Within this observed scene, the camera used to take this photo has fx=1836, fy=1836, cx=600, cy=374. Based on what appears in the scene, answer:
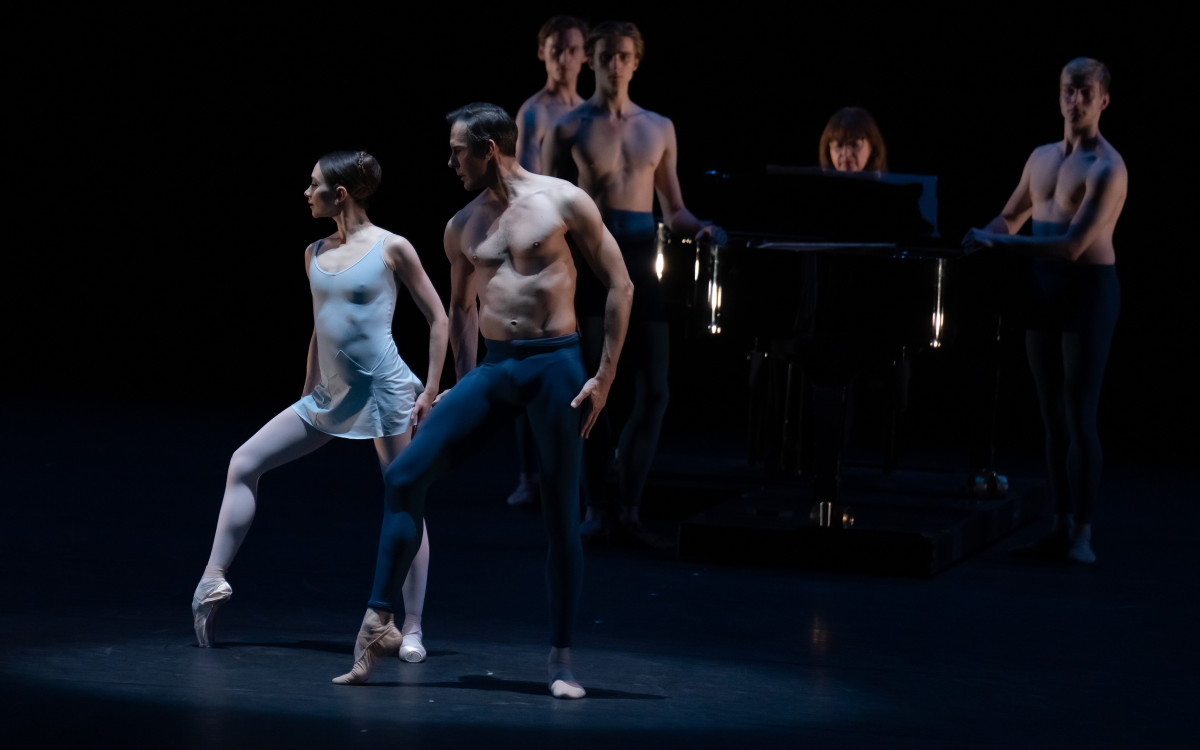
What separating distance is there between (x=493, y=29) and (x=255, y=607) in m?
5.78

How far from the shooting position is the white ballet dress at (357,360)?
4.62 metres

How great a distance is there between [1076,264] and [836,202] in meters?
0.87

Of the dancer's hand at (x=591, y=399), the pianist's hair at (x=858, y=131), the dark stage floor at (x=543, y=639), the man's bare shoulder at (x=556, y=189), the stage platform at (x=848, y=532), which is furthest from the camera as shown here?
the pianist's hair at (x=858, y=131)

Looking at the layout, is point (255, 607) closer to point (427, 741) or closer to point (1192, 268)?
point (427, 741)

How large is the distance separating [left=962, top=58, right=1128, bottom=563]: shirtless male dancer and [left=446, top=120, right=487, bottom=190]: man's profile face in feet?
8.11

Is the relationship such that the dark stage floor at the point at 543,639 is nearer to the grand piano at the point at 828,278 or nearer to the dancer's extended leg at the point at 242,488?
the dancer's extended leg at the point at 242,488

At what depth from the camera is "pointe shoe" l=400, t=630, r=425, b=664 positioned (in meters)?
4.60

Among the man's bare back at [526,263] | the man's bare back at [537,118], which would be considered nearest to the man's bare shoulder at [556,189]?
the man's bare back at [526,263]

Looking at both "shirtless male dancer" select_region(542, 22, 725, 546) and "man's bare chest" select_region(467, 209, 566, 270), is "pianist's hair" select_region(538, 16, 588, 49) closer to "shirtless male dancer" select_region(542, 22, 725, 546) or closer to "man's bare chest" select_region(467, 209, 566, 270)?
"shirtless male dancer" select_region(542, 22, 725, 546)

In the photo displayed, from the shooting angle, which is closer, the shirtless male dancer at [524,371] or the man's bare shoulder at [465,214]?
the shirtless male dancer at [524,371]

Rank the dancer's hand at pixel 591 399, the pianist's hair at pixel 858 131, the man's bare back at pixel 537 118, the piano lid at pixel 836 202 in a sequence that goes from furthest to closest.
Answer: the pianist's hair at pixel 858 131 < the man's bare back at pixel 537 118 < the piano lid at pixel 836 202 < the dancer's hand at pixel 591 399

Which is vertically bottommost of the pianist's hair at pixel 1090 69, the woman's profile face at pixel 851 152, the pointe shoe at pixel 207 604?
the pointe shoe at pixel 207 604

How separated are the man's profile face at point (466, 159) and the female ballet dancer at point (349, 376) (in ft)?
1.25

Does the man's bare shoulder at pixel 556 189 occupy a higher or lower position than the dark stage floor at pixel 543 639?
higher
